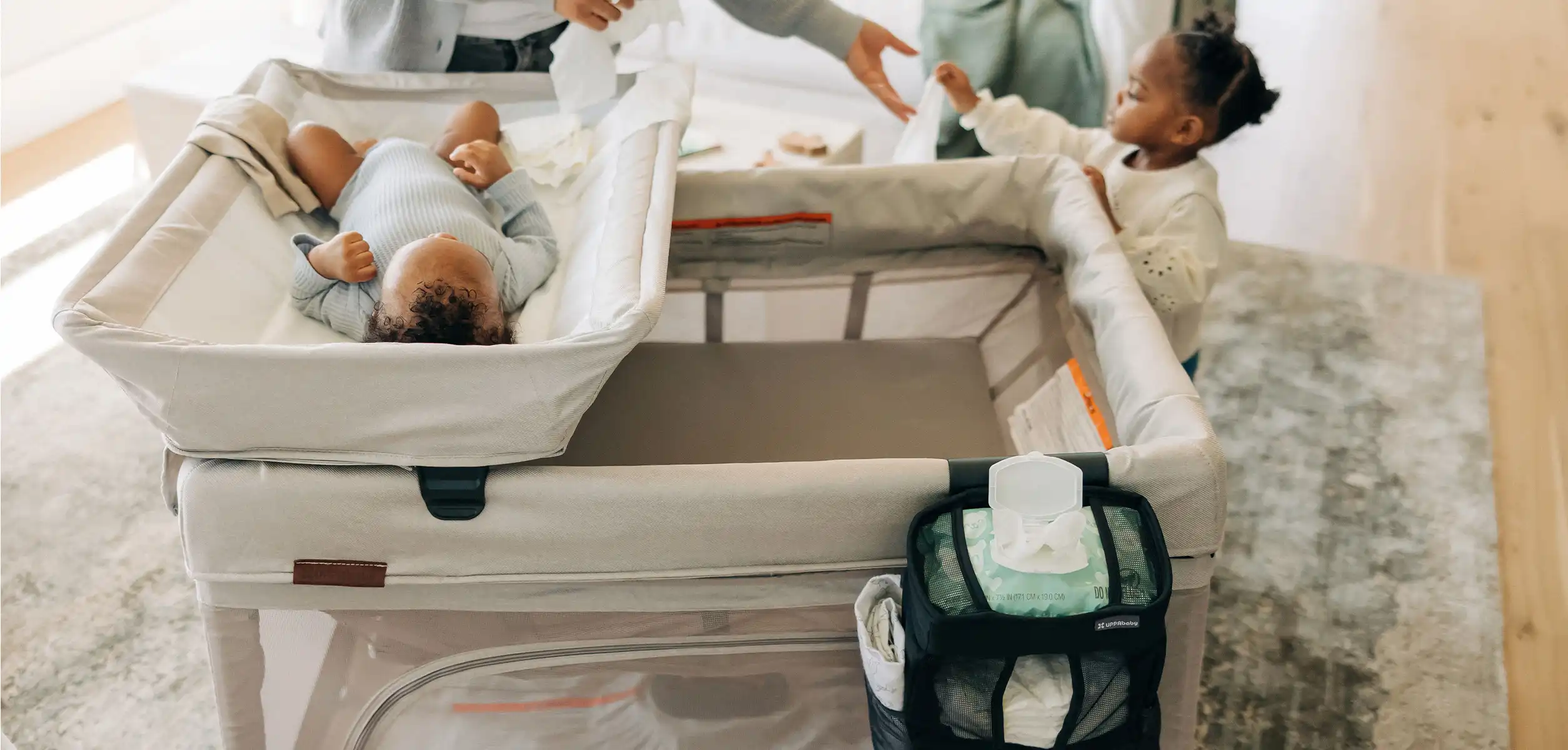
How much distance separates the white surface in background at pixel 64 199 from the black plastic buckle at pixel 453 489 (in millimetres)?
1633

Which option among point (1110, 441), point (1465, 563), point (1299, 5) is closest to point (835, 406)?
point (1110, 441)

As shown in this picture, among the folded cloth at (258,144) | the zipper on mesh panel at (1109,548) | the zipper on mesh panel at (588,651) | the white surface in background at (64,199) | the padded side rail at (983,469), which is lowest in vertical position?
the white surface in background at (64,199)

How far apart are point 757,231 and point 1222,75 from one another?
21.9 inches

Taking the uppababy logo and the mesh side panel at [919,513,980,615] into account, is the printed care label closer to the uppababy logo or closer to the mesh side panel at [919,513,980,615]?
the mesh side panel at [919,513,980,615]

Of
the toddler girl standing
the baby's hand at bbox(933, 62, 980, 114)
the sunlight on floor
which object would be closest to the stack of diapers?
the toddler girl standing

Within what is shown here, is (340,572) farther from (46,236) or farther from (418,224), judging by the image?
(46,236)

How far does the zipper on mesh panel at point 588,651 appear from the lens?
97cm

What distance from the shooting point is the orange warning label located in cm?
111

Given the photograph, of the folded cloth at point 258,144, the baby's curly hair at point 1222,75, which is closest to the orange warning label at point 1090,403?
the baby's curly hair at point 1222,75

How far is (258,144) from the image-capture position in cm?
112

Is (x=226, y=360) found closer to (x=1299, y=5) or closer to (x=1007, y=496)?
(x=1007, y=496)

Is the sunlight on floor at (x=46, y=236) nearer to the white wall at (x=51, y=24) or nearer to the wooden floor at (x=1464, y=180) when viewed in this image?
the wooden floor at (x=1464, y=180)

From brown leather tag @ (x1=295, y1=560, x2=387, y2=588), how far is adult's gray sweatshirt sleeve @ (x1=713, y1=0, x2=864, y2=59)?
824 mm

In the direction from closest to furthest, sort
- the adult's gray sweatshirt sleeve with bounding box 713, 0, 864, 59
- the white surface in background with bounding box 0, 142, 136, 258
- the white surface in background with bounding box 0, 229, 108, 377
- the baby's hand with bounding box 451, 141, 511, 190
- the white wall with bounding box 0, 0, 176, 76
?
1. the baby's hand with bounding box 451, 141, 511, 190
2. the adult's gray sweatshirt sleeve with bounding box 713, 0, 864, 59
3. the white surface in background with bounding box 0, 229, 108, 377
4. the white surface in background with bounding box 0, 142, 136, 258
5. the white wall with bounding box 0, 0, 176, 76
